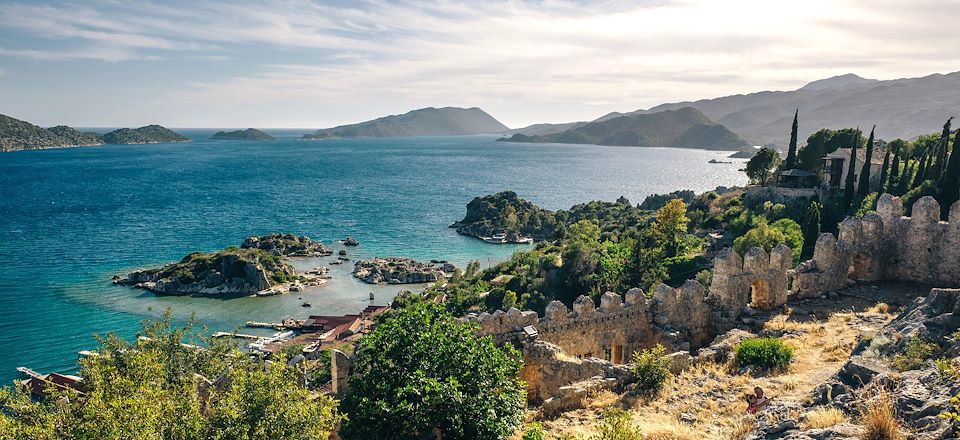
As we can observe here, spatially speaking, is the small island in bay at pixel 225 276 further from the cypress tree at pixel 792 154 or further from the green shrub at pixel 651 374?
the green shrub at pixel 651 374

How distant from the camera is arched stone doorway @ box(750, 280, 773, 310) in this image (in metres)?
21.1

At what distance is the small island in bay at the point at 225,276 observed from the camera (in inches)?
2667

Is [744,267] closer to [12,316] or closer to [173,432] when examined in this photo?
[173,432]

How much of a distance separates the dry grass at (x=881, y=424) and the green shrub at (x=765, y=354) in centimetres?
722

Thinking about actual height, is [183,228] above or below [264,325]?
above

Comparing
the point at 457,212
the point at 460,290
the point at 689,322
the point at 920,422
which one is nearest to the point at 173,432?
the point at 920,422

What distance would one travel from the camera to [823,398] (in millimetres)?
10773

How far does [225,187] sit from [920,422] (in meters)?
174

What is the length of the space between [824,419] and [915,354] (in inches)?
134

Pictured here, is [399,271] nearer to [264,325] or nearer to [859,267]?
[264,325]

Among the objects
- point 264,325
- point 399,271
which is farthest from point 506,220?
point 264,325

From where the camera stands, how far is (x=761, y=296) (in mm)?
21250

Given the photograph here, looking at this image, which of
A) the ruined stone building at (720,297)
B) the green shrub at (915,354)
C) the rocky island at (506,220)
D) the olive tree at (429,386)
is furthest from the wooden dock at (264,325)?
the green shrub at (915,354)

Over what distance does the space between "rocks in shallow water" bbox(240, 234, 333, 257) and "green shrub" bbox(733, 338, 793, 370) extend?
253ft
